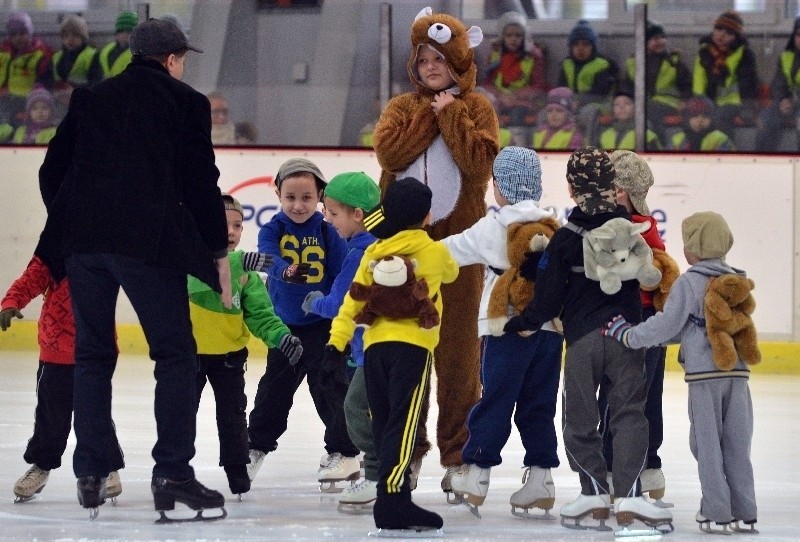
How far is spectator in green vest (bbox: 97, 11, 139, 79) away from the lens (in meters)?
11.0

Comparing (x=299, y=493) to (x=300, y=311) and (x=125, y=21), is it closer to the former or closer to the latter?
(x=300, y=311)

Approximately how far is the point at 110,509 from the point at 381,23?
6111 mm

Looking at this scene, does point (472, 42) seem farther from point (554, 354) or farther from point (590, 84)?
point (590, 84)

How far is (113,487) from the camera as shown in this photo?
17.4 feet

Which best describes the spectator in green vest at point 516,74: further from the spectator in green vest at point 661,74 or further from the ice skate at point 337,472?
the ice skate at point 337,472

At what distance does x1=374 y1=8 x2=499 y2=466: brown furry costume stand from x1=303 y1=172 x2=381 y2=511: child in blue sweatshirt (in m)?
0.25

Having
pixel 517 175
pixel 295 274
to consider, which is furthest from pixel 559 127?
pixel 517 175

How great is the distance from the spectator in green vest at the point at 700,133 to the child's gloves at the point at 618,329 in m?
5.56

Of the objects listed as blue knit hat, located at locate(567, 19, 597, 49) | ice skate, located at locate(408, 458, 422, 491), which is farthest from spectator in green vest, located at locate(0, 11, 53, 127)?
ice skate, located at locate(408, 458, 422, 491)

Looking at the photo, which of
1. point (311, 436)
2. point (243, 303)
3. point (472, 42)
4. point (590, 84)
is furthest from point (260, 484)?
point (590, 84)

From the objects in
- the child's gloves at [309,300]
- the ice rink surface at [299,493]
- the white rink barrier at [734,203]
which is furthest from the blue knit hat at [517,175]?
the white rink barrier at [734,203]

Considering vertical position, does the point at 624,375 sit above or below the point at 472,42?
below

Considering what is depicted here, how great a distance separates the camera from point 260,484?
5.80 m

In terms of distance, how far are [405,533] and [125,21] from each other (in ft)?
23.4
